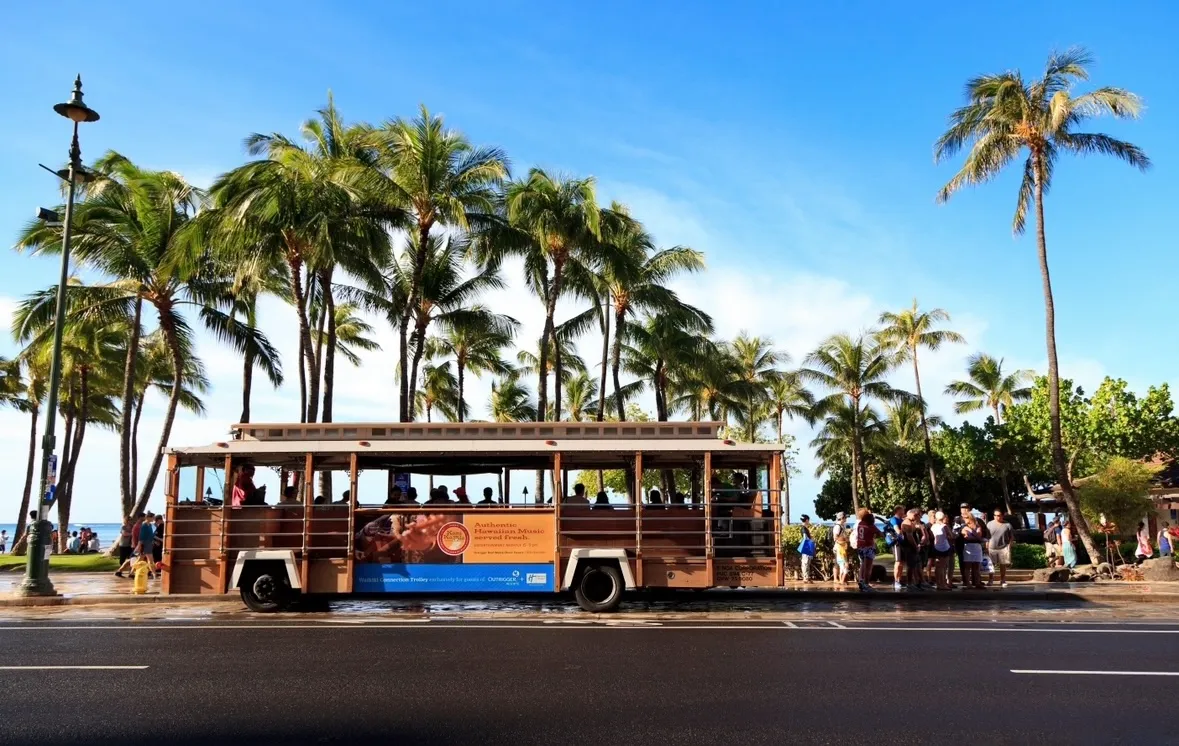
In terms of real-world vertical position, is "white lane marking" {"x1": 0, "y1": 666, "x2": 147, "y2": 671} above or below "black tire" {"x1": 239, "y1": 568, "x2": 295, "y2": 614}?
below

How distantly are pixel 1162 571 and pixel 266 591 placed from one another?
18.3 m

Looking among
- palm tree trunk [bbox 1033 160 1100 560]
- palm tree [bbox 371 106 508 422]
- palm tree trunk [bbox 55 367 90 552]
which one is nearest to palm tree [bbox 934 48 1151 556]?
palm tree trunk [bbox 1033 160 1100 560]

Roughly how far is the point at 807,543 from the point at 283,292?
18.1 m

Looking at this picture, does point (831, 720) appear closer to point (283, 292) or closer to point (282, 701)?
point (282, 701)

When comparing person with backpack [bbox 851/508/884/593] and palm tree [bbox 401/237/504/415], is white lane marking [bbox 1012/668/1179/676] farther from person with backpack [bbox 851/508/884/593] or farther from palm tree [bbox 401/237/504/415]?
palm tree [bbox 401/237/504/415]

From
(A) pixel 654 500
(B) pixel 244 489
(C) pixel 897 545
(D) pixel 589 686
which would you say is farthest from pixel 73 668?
(C) pixel 897 545

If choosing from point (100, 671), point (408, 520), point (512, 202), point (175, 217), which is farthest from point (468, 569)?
point (175, 217)

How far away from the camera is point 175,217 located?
89.2ft

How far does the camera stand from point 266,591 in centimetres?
1466

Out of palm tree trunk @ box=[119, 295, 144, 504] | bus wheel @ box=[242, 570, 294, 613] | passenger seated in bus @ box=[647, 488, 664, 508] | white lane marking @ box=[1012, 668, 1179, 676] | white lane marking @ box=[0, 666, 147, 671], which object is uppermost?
palm tree trunk @ box=[119, 295, 144, 504]

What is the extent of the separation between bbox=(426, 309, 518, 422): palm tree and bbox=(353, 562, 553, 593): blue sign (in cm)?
1650

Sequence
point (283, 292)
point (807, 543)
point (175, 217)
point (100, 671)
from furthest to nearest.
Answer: point (283, 292)
point (175, 217)
point (807, 543)
point (100, 671)

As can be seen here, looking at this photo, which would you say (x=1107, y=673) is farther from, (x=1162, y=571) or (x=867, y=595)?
(x=1162, y=571)

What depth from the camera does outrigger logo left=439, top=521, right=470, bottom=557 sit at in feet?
47.3
